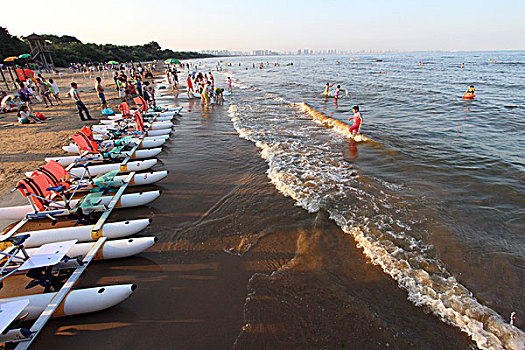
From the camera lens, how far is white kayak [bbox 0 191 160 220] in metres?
5.43

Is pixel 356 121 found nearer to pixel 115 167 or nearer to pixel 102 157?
pixel 115 167

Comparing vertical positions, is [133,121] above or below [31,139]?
above

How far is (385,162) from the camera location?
9.03m

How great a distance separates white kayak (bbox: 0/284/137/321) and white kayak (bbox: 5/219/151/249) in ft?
4.65

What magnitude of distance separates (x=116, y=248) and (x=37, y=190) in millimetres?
2266

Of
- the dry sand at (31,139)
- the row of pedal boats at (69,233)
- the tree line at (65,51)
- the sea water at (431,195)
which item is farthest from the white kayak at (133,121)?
the tree line at (65,51)

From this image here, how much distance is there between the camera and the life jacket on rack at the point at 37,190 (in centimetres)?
A: 481

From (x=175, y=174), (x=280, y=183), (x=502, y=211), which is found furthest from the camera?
(x=175, y=174)

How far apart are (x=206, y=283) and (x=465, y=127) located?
15.6m

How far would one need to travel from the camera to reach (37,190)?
5008mm

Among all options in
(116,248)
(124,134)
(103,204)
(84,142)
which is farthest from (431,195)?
(124,134)

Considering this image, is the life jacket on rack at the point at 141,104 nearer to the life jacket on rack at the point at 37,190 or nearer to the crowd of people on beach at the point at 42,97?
the crowd of people on beach at the point at 42,97

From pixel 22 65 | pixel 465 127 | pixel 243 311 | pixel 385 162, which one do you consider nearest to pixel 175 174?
pixel 243 311

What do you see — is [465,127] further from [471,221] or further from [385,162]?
[471,221]
